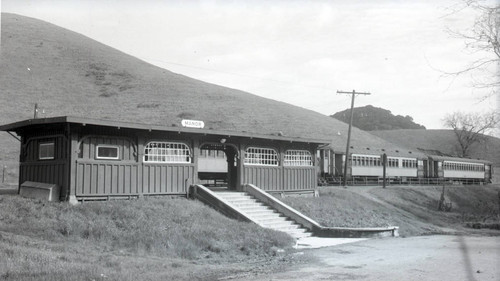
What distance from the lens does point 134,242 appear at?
14.6 metres

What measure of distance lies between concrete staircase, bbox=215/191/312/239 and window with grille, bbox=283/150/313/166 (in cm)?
396

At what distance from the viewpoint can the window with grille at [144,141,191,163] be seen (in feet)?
66.9

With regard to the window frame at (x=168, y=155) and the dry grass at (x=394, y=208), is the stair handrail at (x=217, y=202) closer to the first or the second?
the window frame at (x=168, y=155)

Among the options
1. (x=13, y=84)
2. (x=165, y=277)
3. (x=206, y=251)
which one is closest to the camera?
(x=165, y=277)

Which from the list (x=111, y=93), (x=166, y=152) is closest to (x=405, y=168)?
(x=166, y=152)

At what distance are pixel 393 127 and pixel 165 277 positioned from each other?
156168mm

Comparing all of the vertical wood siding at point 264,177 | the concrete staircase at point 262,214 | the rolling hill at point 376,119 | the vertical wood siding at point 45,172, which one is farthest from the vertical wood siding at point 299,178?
the rolling hill at point 376,119

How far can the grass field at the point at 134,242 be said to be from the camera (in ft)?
35.7

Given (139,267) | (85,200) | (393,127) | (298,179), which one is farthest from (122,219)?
(393,127)

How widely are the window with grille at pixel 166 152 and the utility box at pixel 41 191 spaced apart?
3.76m

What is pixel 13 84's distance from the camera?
62438 millimetres

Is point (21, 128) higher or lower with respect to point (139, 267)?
higher

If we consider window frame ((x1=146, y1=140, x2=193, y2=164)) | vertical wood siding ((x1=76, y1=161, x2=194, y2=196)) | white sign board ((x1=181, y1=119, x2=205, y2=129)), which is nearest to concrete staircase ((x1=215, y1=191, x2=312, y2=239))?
vertical wood siding ((x1=76, y1=161, x2=194, y2=196))

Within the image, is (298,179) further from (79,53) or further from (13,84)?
(79,53)
